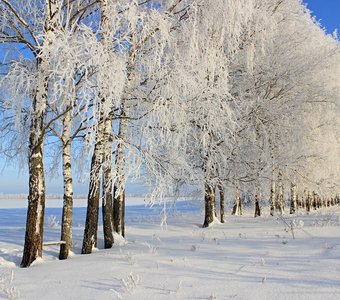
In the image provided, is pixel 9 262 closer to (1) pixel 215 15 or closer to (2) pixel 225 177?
(1) pixel 215 15

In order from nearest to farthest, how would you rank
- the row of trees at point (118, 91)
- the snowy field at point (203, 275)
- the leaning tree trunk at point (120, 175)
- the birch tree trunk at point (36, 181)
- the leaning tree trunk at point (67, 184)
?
the snowy field at point (203, 275)
the row of trees at point (118, 91)
the leaning tree trunk at point (120, 175)
the birch tree trunk at point (36, 181)
the leaning tree trunk at point (67, 184)

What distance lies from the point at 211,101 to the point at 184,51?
162cm

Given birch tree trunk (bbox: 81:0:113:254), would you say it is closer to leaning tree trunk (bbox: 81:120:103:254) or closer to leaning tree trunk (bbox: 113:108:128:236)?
leaning tree trunk (bbox: 81:120:103:254)

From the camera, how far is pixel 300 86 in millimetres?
13766

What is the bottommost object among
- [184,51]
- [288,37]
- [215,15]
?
[184,51]

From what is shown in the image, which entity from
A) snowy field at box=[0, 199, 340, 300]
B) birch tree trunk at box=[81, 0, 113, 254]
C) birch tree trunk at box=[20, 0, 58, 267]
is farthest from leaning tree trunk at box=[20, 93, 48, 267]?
snowy field at box=[0, 199, 340, 300]

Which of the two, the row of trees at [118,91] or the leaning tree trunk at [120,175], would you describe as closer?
the row of trees at [118,91]

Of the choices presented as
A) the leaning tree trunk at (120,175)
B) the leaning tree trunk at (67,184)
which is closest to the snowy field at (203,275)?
the leaning tree trunk at (120,175)

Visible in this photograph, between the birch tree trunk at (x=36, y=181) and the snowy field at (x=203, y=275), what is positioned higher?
the birch tree trunk at (x=36, y=181)

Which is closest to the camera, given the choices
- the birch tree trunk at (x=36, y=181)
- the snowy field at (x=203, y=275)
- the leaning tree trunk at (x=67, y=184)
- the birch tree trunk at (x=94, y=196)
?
the snowy field at (x=203, y=275)

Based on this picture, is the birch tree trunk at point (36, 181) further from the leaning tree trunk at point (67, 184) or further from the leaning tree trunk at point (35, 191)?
the leaning tree trunk at point (67, 184)

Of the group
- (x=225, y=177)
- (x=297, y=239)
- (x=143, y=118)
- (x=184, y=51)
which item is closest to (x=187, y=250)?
(x=297, y=239)

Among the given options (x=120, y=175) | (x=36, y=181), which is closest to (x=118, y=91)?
(x=120, y=175)

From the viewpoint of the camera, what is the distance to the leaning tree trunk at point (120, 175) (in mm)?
6641
